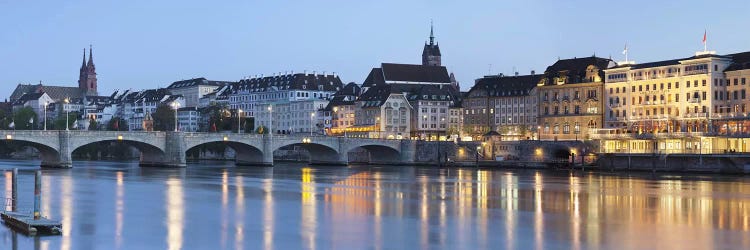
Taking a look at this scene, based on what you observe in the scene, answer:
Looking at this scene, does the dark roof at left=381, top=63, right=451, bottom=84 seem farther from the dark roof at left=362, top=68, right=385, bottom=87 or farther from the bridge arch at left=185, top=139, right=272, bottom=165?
the bridge arch at left=185, top=139, right=272, bottom=165

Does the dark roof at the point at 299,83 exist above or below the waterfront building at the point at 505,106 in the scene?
above

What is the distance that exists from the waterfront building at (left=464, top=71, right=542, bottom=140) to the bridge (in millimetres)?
15165

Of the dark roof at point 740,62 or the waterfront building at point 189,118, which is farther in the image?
the waterfront building at point 189,118

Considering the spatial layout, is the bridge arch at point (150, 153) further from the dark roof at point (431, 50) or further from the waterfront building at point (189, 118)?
the dark roof at point (431, 50)

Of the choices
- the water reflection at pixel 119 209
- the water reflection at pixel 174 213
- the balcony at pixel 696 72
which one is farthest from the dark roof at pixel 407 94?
the water reflection at pixel 174 213

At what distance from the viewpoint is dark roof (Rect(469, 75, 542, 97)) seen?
13325 centimetres

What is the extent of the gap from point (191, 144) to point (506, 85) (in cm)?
5009

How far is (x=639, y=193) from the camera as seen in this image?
59.5 metres

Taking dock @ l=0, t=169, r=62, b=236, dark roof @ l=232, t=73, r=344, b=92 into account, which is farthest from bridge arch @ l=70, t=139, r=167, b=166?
dark roof @ l=232, t=73, r=344, b=92

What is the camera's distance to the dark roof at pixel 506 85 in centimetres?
13325

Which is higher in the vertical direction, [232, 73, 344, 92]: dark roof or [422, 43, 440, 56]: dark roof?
[422, 43, 440, 56]: dark roof

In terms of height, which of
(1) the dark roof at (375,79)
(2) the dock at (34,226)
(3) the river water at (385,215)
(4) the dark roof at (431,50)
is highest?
(4) the dark roof at (431,50)

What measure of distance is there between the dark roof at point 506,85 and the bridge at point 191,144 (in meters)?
17.7

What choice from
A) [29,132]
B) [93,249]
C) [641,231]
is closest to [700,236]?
[641,231]
